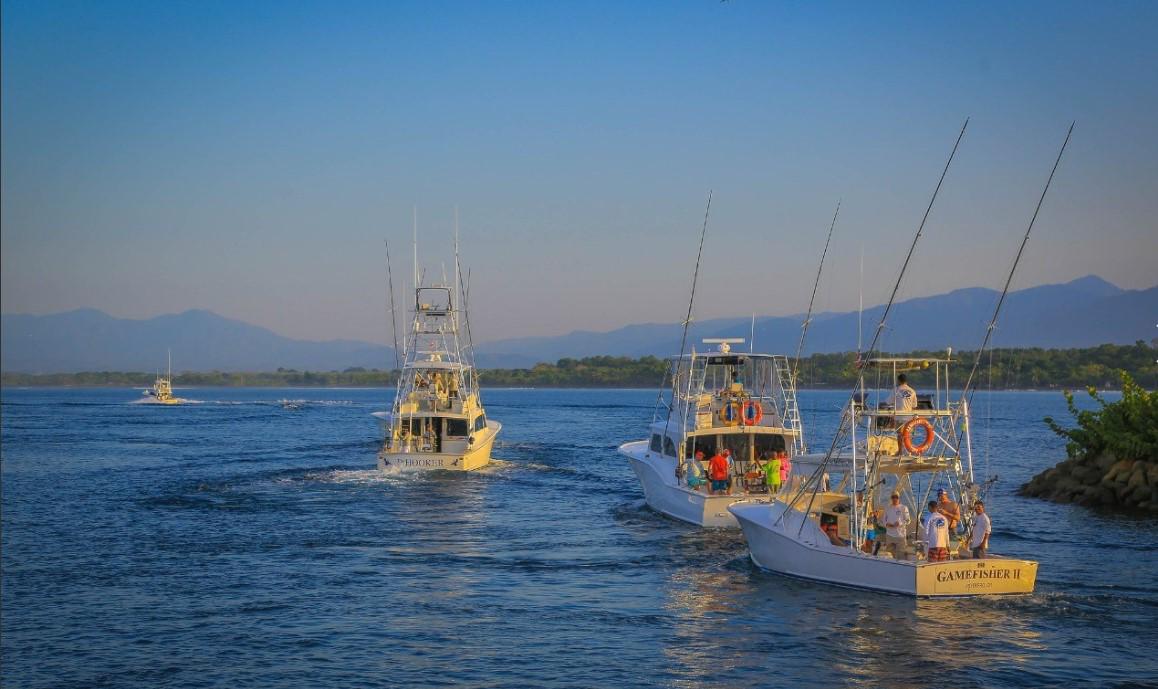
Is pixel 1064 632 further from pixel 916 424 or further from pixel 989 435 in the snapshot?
pixel 989 435

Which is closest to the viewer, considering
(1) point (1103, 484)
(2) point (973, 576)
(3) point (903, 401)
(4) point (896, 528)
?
(2) point (973, 576)

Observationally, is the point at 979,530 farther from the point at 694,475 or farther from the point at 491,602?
the point at 694,475

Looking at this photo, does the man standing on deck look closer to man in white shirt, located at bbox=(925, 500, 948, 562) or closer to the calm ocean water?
the calm ocean water

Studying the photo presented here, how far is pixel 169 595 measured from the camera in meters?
24.0

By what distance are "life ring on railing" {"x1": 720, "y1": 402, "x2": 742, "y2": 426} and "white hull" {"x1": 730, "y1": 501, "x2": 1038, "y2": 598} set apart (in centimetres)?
776

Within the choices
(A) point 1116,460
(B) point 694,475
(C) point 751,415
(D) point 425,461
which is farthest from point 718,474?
(D) point 425,461

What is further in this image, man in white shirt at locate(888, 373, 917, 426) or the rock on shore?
the rock on shore

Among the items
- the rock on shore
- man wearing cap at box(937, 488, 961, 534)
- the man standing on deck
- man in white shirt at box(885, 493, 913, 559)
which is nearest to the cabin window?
the man standing on deck

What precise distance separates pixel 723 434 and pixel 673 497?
2.40 metres

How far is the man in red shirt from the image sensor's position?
3119 centimetres

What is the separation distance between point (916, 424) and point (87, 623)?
16.6 m

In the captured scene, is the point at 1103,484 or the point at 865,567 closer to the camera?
the point at 865,567

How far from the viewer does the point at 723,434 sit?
111 ft

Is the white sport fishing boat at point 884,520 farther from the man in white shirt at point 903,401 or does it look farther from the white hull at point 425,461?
the white hull at point 425,461
